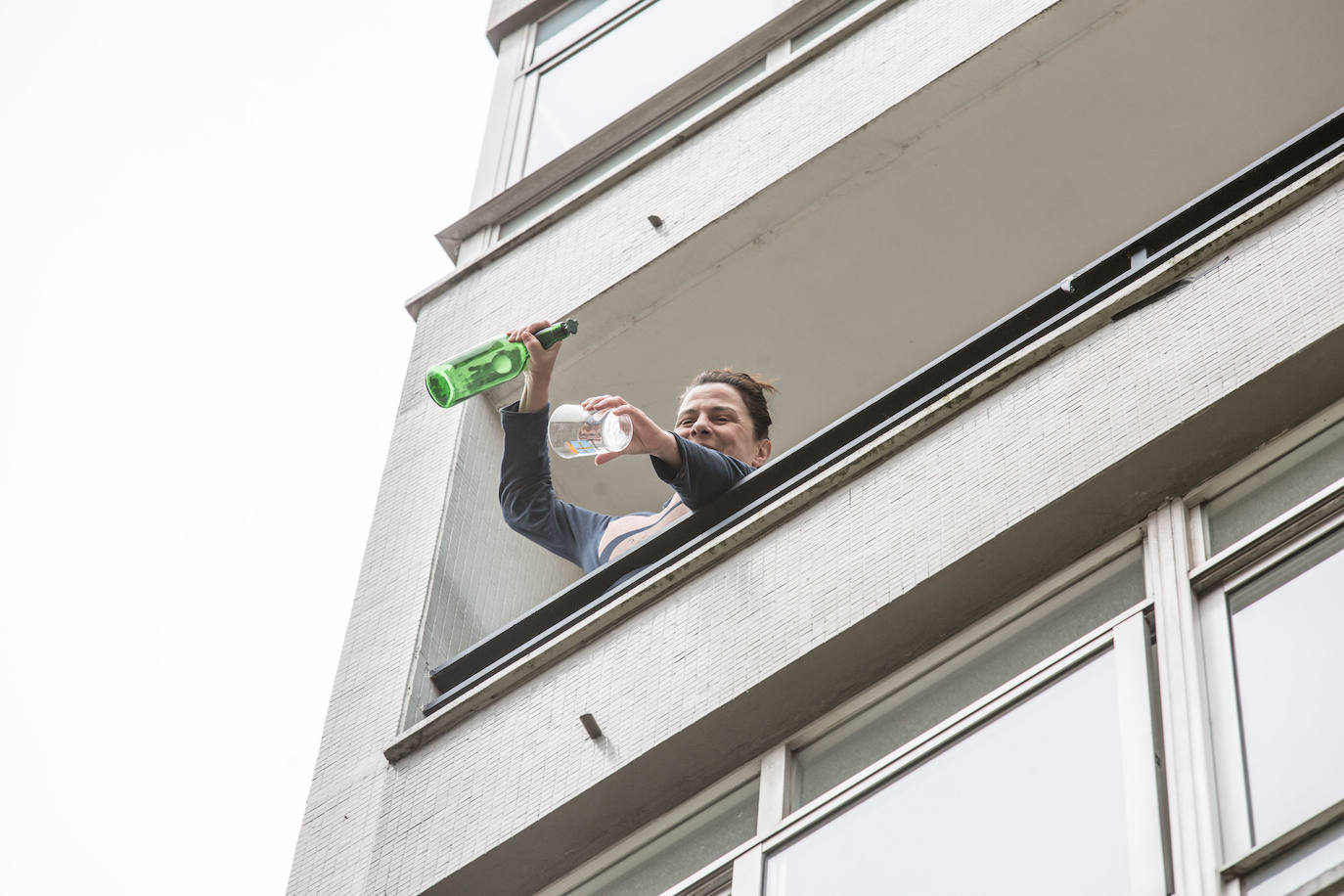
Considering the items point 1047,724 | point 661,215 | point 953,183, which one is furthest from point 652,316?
point 1047,724

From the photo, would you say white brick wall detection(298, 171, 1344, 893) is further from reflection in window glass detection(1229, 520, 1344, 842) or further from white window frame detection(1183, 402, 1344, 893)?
reflection in window glass detection(1229, 520, 1344, 842)

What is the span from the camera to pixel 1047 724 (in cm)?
539

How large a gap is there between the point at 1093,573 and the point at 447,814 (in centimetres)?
237

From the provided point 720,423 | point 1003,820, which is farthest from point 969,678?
point 720,423

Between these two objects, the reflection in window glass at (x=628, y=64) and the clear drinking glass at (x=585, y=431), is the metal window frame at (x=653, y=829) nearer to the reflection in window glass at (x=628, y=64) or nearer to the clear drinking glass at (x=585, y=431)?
the clear drinking glass at (x=585, y=431)

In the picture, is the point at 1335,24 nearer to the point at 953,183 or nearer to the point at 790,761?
the point at 953,183

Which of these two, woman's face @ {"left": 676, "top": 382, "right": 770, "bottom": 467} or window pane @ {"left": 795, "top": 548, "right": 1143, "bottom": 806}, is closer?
window pane @ {"left": 795, "top": 548, "right": 1143, "bottom": 806}

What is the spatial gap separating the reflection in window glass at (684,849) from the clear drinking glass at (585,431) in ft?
4.39

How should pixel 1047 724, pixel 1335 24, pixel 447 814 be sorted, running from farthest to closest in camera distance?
pixel 1335 24
pixel 447 814
pixel 1047 724

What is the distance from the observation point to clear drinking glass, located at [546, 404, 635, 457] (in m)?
7.01

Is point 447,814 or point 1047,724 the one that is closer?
point 1047,724

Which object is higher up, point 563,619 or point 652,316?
point 652,316

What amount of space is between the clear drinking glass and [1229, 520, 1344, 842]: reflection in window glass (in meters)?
2.38

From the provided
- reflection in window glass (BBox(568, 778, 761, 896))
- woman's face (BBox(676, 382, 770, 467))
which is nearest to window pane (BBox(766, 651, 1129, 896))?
reflection in window glass (BBox(568, 778, 761, 896))
